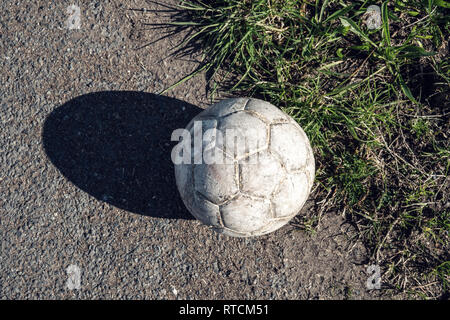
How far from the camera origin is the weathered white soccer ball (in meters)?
2.14

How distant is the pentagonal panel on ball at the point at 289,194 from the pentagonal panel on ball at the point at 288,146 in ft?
0.24

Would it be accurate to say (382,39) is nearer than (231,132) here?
No

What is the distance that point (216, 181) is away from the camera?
2.16 m

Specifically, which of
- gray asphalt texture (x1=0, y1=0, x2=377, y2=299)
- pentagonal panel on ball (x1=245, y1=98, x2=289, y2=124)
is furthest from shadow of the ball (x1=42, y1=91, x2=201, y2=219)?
pentagonal panel on ball (x1=245, y1=98, x2=289, y2=124)

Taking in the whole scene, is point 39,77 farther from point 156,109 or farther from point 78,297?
point 78,297

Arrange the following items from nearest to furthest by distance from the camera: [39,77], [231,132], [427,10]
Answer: [231,132] → [427,10] → [39,77]

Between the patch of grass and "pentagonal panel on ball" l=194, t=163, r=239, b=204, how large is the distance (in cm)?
99

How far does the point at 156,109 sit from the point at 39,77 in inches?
40.3

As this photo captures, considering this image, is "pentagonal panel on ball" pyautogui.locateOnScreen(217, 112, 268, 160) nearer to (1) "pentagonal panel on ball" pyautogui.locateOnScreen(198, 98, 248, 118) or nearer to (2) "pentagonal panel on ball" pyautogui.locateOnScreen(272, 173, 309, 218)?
(1) "pentagonal panel on ball" pyautogui.locateOnScreen(198, 98, 248, 118)

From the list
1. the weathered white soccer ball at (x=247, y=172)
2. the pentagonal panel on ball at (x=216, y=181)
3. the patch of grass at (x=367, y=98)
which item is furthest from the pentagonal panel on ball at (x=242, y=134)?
the patch of grass at (x=367, y=98)

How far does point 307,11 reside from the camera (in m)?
2.95

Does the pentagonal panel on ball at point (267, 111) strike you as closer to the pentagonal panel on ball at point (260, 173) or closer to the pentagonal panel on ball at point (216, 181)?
the pentagonal panel on ball at point (260, 173)

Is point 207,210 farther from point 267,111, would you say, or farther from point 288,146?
point 267,111

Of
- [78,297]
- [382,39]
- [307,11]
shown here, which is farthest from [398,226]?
[78,297]
